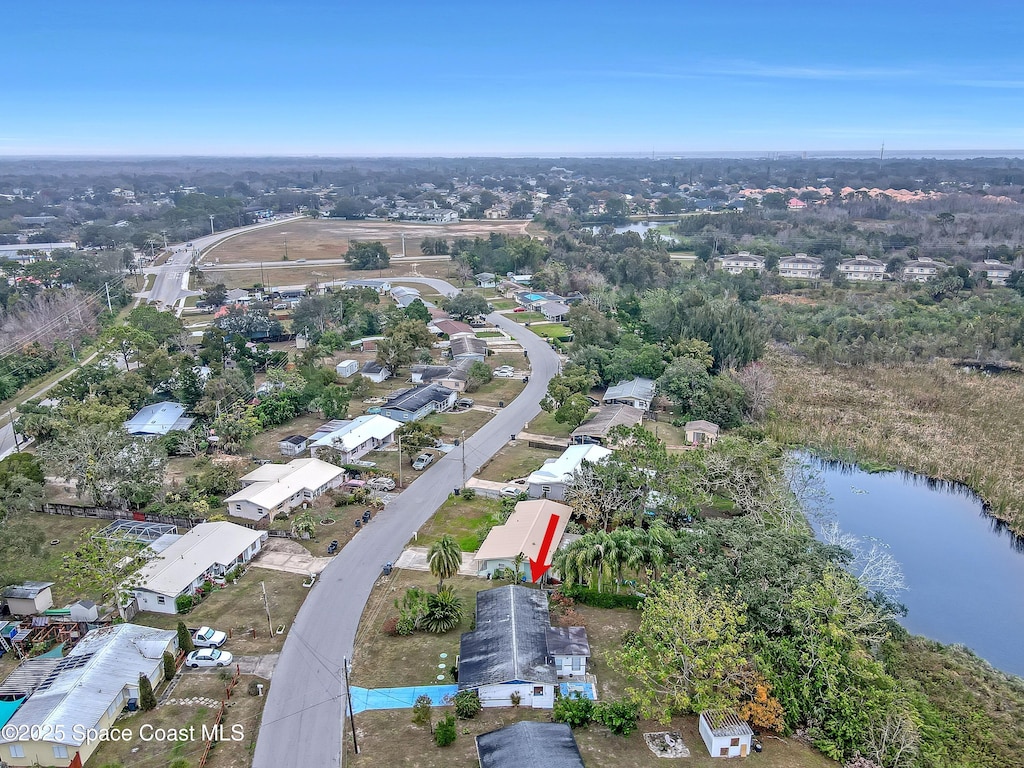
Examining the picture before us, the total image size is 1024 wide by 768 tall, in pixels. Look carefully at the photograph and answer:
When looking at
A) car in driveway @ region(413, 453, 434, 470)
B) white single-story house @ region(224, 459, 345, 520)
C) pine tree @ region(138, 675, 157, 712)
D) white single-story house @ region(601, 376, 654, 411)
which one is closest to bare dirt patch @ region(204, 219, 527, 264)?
white single-story house @ region(601, 376, 654, 411)

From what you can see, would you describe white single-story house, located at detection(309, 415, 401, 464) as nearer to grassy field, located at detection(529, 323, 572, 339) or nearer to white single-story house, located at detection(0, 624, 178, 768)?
white single-story house, located at detection(0, 624, 178, 768)

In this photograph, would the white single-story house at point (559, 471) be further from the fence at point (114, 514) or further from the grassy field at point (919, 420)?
the fence at point (114, 514)

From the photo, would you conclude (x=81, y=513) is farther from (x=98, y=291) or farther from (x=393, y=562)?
(x=98, y=291)

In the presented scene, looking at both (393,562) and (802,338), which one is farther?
(802,338)

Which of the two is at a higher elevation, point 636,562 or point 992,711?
point 636,562

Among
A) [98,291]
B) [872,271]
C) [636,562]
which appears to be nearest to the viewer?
[636,562]

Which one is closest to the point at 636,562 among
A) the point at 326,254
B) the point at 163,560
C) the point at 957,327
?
the point at 163,560

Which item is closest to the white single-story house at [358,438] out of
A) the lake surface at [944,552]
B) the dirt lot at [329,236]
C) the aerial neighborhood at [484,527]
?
the aerial neighborhood at [484,527]

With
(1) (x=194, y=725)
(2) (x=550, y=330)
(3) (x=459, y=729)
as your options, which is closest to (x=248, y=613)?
(1) (x=194, y=725)
